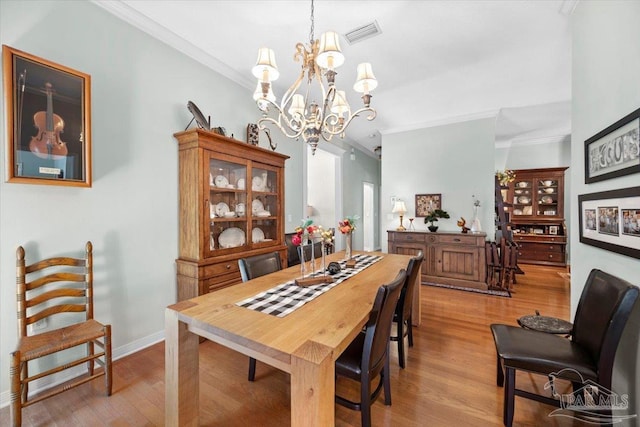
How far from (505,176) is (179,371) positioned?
20.5ft

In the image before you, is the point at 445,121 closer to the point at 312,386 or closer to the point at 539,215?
the point at 539,215

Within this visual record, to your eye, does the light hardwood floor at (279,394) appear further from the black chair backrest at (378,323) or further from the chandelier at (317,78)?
the chandelier at (317,78)

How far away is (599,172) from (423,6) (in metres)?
1.81

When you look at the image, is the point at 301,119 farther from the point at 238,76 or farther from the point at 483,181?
the point at 483,181

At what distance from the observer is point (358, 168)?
669 centimetres

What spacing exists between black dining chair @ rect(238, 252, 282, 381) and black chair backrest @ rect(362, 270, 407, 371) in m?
0.99

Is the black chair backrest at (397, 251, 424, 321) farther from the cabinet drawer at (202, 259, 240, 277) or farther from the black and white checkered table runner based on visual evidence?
the cabinet drawer at (202, 259, 240, 277)

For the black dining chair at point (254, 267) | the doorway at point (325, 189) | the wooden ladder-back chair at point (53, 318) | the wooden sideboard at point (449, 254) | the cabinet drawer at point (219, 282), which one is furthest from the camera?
the doorway at point (325, 189)

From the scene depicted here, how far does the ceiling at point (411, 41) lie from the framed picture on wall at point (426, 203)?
160 centimetres

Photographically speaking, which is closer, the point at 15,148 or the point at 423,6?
the point at 15,148

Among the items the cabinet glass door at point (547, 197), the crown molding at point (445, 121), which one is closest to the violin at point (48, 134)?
the crown molding at point (445, 121)

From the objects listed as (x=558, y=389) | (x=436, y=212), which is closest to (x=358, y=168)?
(x=436, y=212)

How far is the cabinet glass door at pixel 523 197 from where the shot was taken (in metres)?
5.88

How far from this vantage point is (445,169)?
4.74 meters
